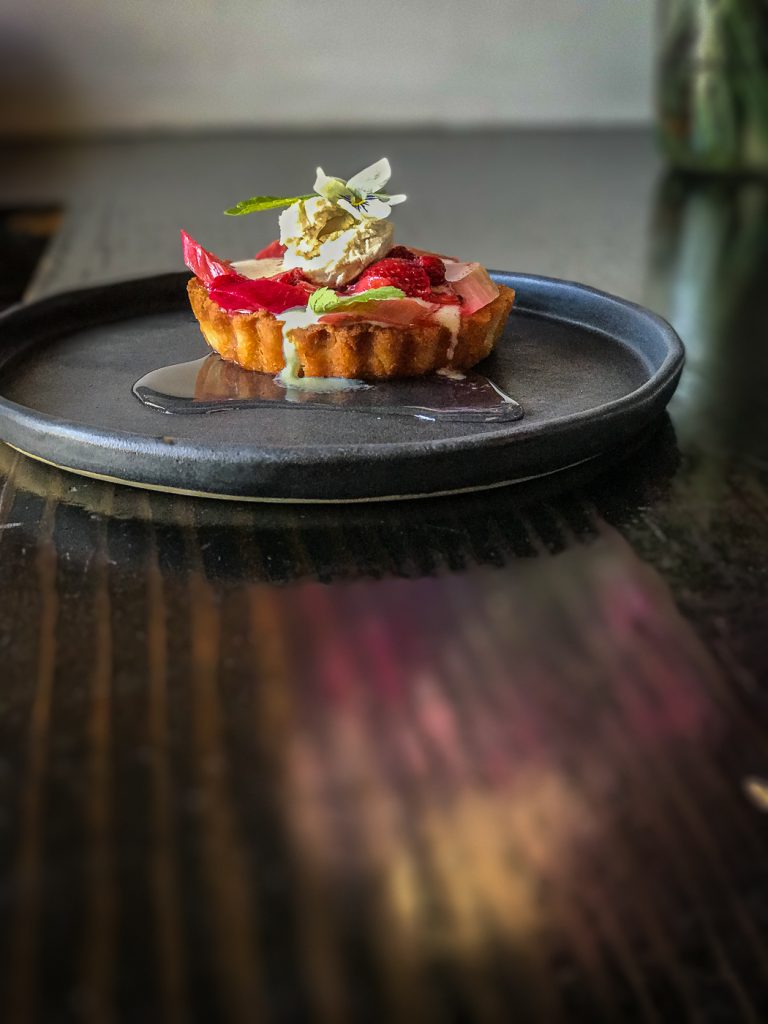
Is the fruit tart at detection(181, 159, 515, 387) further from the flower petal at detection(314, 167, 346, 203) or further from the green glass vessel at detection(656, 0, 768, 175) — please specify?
the green glass vessel at detection(656, 0, 768, 175)

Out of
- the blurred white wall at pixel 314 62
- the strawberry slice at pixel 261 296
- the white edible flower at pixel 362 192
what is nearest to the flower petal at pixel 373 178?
the white edible flower at pixel 362 192

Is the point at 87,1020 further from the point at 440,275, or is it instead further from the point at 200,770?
the point at 440,275

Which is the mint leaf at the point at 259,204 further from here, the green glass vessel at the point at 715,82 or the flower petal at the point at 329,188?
the green glass vessel at the point at 715,82

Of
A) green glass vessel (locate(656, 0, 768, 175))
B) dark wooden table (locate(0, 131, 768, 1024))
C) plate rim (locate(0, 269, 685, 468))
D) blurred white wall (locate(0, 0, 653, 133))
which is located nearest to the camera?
dark wooden table (locate(0, 131, 768, 1024))

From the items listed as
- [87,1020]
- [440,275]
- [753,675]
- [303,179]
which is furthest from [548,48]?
[87,1020]

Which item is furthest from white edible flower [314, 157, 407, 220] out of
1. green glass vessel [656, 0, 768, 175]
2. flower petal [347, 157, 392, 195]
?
green glass vessel [656, 0, 768, 175]

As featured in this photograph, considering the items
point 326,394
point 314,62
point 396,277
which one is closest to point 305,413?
point 326,394

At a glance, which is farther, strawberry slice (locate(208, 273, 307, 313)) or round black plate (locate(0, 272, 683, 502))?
strawberry slice (locate(208, 273, 307, 313))
